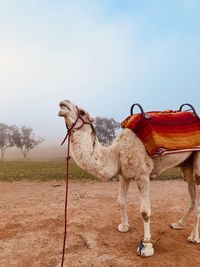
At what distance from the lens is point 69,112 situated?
5.42 m

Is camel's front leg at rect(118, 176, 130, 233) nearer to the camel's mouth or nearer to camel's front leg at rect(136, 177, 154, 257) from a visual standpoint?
camel's front leg at rect(136, 177, 154, 257)

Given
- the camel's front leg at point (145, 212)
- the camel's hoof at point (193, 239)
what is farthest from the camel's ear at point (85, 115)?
the camel's hoof at point (193, 239)

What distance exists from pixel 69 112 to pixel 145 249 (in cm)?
267

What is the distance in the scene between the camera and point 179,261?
A: 18.5 ft

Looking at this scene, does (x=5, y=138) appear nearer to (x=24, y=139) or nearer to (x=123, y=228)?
(x=24, y=139)

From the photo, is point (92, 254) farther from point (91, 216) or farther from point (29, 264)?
point (91, 216)

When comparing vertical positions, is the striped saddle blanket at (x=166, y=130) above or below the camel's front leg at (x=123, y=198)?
above

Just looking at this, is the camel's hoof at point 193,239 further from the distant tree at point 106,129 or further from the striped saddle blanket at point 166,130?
the distant tree at point 106,129

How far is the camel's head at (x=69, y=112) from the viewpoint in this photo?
5380 millimetres

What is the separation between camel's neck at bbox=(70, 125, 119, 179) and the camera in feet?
18.1

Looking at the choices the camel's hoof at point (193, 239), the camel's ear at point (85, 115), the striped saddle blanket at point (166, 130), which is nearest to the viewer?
the camel's ear at point (85, 115)

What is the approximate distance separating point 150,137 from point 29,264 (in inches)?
117

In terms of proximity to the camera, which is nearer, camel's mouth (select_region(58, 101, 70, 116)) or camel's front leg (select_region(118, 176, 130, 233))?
camel's mouth (select_region(58, 101, 70, 116))

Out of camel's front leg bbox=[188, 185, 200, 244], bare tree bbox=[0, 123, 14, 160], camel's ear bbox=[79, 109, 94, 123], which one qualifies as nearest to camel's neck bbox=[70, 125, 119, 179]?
camel's ear bbox=[79, 109, 94, 123]
